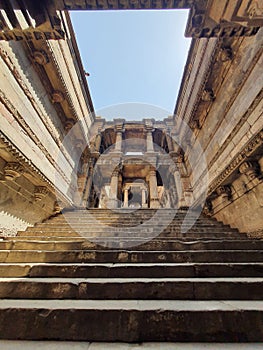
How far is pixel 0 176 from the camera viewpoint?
349 centimetres

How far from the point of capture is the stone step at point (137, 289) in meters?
1.66

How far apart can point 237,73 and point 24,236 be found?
7208 millimetres

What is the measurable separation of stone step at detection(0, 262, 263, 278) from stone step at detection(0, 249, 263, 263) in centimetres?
30

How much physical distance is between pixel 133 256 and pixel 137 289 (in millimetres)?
754

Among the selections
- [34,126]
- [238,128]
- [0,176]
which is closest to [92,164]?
[34,126]

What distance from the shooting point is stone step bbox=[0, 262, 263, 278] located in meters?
2.00

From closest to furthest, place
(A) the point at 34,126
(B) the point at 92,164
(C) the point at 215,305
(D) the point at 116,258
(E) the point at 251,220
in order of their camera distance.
Answer: (C) the point at 215,305 < (D) the point at 116,258 < (E) the point at 251,220 < (A) the point at 34,126 < (B) the point at 92,164

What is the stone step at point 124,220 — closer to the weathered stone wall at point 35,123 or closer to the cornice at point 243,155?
the weathered stone wall at point 35,123

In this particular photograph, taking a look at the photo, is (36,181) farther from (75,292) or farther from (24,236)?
(75,292)

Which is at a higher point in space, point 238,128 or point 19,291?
point 238,128

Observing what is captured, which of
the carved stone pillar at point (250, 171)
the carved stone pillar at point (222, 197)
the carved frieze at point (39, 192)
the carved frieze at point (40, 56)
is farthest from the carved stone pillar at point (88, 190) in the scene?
the carved stone pillar at point (250, 171)

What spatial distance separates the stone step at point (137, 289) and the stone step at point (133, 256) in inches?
25.7

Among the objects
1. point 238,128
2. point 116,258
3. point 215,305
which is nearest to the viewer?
point 215,305

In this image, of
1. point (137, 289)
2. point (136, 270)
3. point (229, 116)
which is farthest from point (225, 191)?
point (137, 289)
